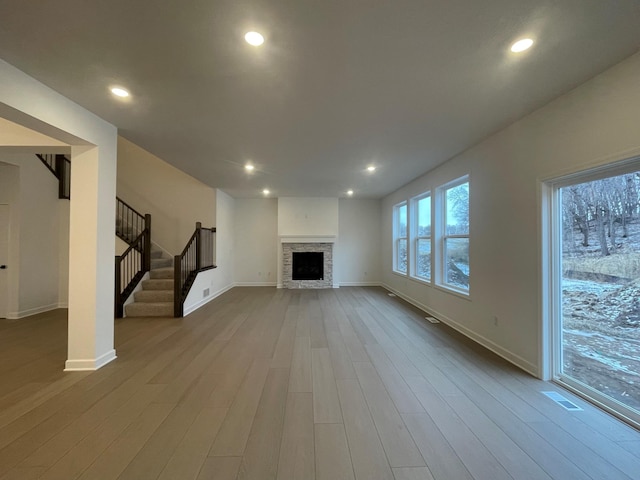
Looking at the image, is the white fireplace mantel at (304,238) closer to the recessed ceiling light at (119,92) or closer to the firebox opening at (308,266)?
the firebox opening at (308,266)

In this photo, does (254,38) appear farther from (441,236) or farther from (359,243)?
(359,243)

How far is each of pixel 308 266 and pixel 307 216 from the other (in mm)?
1485

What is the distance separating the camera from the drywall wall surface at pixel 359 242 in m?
8.48

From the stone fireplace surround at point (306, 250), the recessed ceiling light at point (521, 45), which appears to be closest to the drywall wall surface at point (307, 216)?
the stone fireplace surround at point (306, 250)

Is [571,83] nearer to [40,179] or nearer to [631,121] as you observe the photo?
[631,121]

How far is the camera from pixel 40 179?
5.18 metres

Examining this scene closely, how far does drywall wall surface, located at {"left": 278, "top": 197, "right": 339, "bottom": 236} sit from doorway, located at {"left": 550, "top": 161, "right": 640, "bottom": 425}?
19.1ft

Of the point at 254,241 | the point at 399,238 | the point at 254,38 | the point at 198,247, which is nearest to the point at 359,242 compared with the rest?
the point at 399,238

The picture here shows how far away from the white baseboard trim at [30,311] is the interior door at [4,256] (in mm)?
137

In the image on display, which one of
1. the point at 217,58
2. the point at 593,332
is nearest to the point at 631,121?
the point at 593,332

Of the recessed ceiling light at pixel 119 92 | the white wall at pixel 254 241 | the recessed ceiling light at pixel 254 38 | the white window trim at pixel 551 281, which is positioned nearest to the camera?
the recessed ceiling light at pixel 254 38

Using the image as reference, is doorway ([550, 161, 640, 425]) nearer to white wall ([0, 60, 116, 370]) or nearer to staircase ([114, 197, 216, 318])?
white wall ([0, 60, 116, 370])

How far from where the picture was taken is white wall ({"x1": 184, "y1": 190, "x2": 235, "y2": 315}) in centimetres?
559

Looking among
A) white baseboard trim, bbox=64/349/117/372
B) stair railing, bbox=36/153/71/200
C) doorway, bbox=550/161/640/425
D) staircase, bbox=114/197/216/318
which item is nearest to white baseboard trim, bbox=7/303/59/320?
staircase, bbox=114/197/216/318
